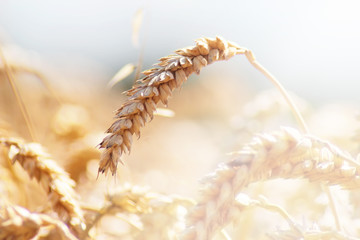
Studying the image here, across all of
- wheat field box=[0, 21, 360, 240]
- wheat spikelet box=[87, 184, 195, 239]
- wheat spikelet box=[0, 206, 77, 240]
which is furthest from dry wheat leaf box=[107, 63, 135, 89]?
wheat spikelet box=[0, 206, 77, 240]

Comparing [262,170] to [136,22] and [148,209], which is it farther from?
[136,22]

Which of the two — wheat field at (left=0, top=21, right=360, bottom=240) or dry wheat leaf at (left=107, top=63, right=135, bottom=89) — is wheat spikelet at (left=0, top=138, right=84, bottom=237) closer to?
wheat field at (left=0, top=21, right=360, bottom=240)

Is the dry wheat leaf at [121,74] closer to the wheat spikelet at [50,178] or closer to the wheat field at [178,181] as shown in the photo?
the wheat field at [178,181]

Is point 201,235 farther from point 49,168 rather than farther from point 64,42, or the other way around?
point 64,42

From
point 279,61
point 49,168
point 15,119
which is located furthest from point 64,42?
point 49,168

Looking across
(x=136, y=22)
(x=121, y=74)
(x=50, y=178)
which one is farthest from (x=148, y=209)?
(x=136, y=22)

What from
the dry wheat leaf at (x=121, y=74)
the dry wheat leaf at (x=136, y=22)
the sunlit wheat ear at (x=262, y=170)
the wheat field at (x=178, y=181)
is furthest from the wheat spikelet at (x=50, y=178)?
the dry wheat leaf at (x=136, y=22)
